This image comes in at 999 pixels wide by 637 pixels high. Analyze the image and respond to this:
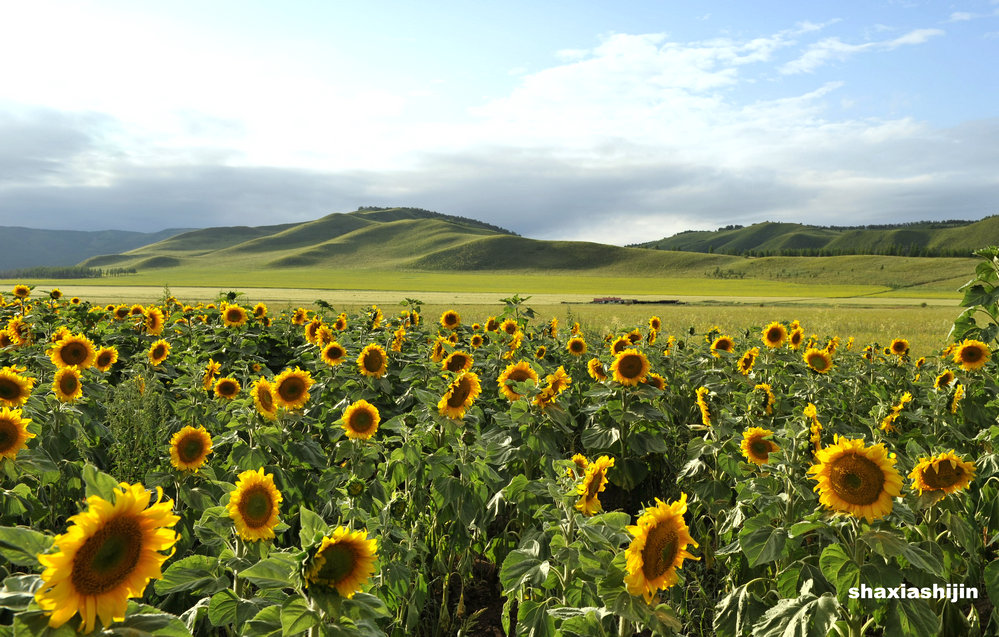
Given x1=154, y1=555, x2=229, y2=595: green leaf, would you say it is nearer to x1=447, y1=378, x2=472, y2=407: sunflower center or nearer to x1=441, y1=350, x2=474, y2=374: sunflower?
x1=447, y1=378, x2=472, y2=407: sunflower center

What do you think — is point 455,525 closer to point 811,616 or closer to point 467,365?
point 467,365

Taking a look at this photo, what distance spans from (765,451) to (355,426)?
2.90 m

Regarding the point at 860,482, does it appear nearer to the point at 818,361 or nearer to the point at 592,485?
the point at 592,485

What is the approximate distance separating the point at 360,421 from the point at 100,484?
2.54 metres

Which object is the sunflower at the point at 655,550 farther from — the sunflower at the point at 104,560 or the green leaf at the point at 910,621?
the sunflower at the point at 104,560

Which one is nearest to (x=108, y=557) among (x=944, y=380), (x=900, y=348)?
(x=944, y=380)

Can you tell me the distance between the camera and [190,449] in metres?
3.59

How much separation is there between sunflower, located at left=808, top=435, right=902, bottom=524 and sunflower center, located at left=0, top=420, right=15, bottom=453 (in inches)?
161

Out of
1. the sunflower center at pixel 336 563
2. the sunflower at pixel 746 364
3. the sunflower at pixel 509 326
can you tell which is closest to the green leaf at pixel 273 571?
the sunflower center at pixel 336 563

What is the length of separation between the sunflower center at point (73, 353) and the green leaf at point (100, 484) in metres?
4.97

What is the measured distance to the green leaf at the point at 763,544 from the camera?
2906mm

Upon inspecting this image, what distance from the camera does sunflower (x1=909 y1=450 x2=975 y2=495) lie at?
3.12 metres

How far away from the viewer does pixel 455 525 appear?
4398 millimetres

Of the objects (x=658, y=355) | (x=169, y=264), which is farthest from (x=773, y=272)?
(x=169, y=264)
